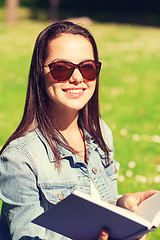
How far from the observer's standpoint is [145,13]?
91.0 feet

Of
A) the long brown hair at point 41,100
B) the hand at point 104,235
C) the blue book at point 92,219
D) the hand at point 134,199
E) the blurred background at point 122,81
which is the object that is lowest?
the blurred background at point 122,81

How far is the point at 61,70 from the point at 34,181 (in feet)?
2.36

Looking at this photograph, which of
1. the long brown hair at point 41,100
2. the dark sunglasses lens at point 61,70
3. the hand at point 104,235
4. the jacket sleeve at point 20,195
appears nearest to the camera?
the hand at point 104,235

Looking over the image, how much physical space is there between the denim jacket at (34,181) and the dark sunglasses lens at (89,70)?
49 cm

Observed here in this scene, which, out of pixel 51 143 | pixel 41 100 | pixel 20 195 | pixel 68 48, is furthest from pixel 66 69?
pixel 20 195

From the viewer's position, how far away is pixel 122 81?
1099 centimetres

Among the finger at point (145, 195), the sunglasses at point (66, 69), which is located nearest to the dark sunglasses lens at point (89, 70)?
the sunglasses at point (66, 69)

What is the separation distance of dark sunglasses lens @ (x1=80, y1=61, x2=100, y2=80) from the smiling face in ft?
0.11

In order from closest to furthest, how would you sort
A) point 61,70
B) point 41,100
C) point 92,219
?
point 92,219, point 61,70, point 41,100

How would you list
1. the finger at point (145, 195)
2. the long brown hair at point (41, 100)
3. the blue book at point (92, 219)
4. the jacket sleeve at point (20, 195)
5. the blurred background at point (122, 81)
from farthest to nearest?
the blurred background at point (122, 81)
the finger at point (145, 195)
the long brown hair at point (41, 100)
the jacket sleeve at point (20, 195)
the blue book at point (92, 219)

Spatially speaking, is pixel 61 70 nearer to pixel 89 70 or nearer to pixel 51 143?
pixel 89 70

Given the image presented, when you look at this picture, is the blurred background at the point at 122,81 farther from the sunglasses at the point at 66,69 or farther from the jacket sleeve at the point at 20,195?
the jacket sleeve at the point at 20,195

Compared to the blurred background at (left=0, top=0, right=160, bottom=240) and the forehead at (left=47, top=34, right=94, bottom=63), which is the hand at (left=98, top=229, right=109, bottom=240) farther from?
the blurred background at (left=0, top=0, right=160, bottom=240)

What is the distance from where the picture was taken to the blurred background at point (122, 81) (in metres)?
6.05
